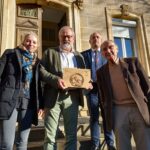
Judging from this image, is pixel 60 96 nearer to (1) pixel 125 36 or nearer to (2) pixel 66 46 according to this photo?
(2) pixel 66 46

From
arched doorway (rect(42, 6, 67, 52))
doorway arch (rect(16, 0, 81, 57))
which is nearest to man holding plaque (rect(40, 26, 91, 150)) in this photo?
doorway arch (rect(16, 0, 81, 57))

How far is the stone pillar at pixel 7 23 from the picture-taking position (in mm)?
7493

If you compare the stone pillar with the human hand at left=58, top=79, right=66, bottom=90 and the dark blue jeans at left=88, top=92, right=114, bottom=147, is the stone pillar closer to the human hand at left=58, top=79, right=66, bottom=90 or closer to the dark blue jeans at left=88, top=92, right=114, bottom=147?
the dark blue jeans at left=88, top=92, right=114, bottom=147

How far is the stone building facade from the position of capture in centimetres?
793

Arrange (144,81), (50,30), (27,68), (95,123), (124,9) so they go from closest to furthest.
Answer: (144,81)
(27,68)
(95,123)
(124,9)
(50,30)

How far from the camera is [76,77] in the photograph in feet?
12.2

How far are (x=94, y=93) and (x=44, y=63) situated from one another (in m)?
1.08

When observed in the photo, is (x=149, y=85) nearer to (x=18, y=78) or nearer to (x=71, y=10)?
(x=18, y=78)

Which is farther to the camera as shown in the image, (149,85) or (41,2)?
(41,2)

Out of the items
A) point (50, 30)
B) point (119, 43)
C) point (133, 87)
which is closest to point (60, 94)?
point (133, 87)

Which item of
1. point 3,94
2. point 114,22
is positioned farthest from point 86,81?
point 114,22

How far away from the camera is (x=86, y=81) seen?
381 centimetres

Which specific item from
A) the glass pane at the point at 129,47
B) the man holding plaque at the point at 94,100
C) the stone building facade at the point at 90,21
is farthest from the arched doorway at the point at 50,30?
the man holding plaque at the point at 94,100

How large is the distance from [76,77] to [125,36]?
20.7 feet
